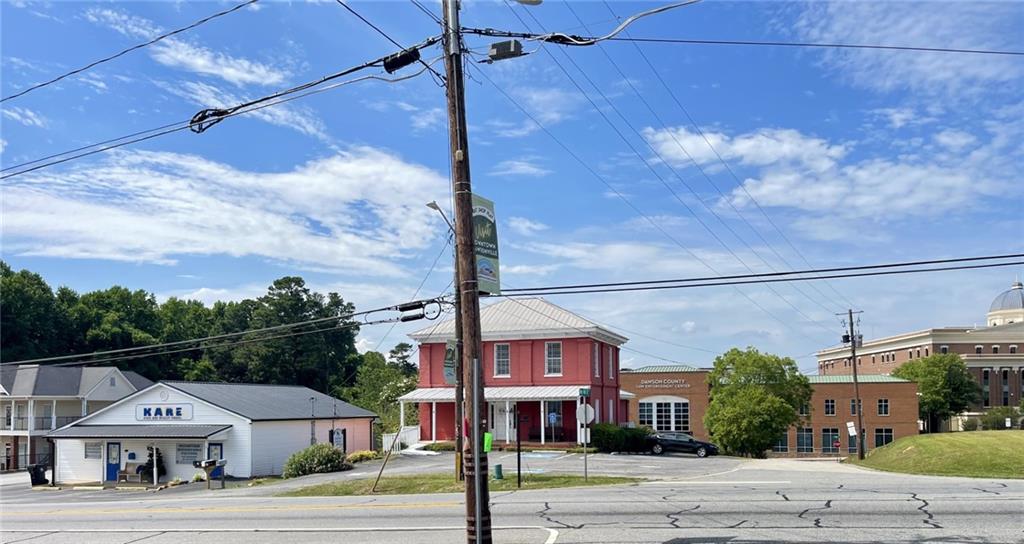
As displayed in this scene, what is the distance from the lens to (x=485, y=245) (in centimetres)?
1368

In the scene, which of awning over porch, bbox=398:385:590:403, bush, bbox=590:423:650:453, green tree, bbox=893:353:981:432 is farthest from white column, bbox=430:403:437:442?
green tree, bbox=893:353:981:432

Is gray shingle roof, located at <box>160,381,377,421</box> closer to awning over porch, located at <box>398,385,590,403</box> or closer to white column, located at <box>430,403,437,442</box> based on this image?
awning over porch, located at <box>398,385,590,403</box>

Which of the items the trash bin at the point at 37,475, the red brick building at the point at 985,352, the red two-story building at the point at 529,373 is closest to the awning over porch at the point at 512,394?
the red two-story building at the point at 529,373

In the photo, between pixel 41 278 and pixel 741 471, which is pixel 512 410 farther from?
pixel 41 278

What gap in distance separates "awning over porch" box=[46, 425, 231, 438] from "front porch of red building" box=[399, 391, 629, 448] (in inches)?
442

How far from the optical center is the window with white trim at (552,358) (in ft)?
162

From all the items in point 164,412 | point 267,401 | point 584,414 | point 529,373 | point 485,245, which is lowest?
point 164,412

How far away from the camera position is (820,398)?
78000 millimetres

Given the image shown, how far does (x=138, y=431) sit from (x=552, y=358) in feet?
74.9

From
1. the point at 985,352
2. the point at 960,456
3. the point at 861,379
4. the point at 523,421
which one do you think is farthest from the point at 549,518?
the point at 985,352

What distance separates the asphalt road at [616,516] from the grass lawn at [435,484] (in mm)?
1727

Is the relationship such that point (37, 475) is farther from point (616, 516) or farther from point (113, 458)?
point (616, 516)

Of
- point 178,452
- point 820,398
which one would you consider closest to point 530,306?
point 178,452

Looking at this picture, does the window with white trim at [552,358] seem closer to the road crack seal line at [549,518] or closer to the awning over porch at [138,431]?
the awning over porch at [138,431]
